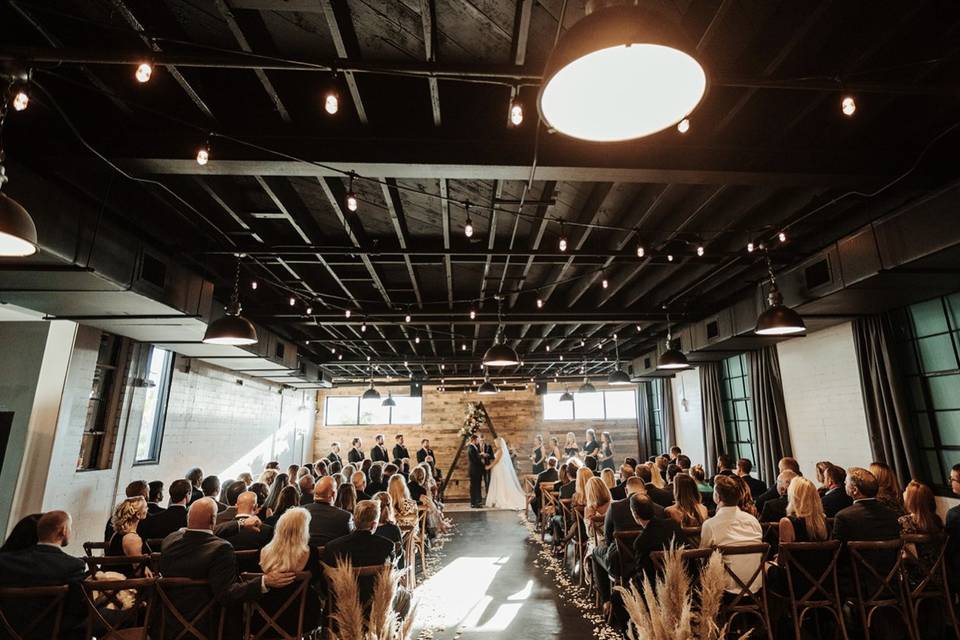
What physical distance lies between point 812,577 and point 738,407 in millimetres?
5677

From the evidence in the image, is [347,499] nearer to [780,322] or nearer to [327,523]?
[327,523]

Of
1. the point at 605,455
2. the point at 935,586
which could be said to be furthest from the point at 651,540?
the point at 605,455

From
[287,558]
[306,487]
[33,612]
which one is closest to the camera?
[33,612]

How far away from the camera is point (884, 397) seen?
16.9 feet

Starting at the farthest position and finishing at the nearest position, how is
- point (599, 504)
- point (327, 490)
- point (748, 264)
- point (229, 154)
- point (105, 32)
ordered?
point (748, 264)
point (599, 504)
point (327, 490)
point (229, 154)
point (105, 32)

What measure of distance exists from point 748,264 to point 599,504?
343 cm

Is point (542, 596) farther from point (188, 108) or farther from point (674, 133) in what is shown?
point (188, 108)

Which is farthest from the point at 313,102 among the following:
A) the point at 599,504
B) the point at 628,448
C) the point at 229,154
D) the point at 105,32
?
the point at 628,448

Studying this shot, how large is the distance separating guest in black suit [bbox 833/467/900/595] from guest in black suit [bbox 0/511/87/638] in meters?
4.79

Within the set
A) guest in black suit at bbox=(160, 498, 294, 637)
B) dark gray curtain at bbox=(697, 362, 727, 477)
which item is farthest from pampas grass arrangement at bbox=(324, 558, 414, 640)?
dark gray curtain at bbox=(697, 362, 727, 477)

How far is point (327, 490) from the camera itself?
4168mm

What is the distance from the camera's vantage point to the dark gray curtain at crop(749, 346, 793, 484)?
6.91 metres

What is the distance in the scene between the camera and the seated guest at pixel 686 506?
380 centimetres

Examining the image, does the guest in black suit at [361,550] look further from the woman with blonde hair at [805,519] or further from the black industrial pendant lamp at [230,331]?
the woman with blonde hair at [805,519]
